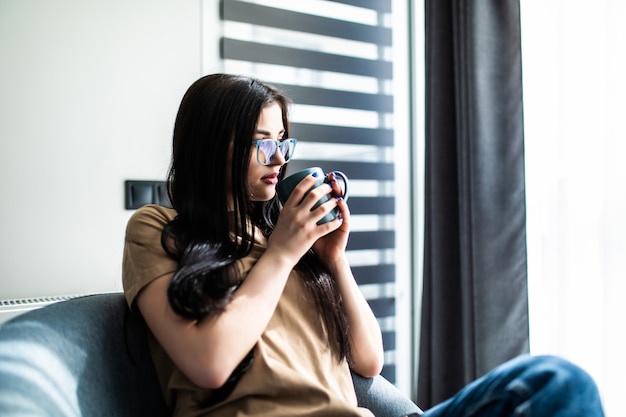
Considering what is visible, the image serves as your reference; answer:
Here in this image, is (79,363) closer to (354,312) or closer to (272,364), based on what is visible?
(272,364)

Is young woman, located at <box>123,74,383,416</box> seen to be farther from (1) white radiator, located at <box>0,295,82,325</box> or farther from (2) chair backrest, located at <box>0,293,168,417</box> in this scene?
(1) white radiator, located at <box>0,295,82,325</box>

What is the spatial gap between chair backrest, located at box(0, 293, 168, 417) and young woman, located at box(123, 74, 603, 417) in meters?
0.04

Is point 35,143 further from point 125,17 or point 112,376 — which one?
point 112,376

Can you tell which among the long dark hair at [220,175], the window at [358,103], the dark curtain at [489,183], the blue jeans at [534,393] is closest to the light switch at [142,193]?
the window at [358,103]

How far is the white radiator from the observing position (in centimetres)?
137

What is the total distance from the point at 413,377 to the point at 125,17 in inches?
69.6

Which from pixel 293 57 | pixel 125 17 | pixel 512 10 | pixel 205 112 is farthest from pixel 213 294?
pixel 512 10

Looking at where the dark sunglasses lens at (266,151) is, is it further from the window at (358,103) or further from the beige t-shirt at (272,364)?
the window at (358,103)

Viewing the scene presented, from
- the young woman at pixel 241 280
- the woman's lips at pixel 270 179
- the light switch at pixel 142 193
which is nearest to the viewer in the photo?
the young woman at pixel 241 280

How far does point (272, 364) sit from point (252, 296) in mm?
120

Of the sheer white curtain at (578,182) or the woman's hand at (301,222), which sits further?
the sheer white curtain at (578,182)

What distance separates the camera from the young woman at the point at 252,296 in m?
0.82

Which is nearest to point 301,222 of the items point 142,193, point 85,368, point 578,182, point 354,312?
point 354,312

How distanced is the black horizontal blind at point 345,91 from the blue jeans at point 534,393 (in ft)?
4.29
